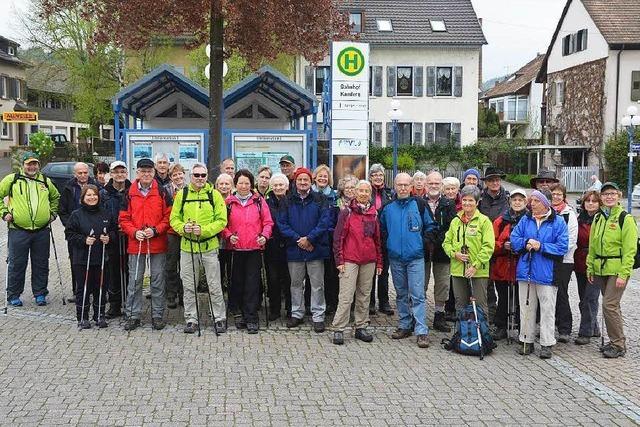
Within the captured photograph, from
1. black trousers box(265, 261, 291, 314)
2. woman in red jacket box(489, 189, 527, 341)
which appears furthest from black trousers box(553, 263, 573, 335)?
black trousers box(265, 261, 291, 314)

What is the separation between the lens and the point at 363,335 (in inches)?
309

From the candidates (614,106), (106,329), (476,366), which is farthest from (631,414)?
(614,106)

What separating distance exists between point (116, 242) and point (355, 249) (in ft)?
9.41

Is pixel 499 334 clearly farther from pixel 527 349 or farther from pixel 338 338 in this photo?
pixel 338 338

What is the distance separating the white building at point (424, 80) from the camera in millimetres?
39844

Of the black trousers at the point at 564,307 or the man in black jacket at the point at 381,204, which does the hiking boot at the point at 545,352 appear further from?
the man in black jacket at the point at 381,204

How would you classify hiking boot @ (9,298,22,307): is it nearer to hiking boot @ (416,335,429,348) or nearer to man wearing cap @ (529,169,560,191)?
hiking boot @ (416,335,429,348)

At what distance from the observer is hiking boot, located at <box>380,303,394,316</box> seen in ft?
30.1

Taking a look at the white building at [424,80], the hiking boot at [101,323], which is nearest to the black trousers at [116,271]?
the hiking boot at [101,323]

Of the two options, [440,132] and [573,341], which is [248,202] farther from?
[440,132]

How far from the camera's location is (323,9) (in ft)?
31.9

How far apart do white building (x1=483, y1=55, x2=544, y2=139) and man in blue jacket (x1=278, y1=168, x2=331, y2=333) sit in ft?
157

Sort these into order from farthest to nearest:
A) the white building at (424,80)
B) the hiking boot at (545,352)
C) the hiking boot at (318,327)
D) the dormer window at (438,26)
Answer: the dormer window at (438,26) → the white building at (424,80) → the hiking boot at (318,327) → the hiking boot at (545,352)

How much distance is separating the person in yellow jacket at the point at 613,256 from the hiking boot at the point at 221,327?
159 inches
